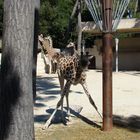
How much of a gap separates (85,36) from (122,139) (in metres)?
29.7

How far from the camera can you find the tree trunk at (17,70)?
5395mm

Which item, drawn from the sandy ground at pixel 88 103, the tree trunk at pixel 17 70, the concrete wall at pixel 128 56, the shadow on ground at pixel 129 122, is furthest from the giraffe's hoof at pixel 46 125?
the concrete wall at pixel 128 56

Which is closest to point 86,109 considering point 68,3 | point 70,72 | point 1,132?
point 70,72

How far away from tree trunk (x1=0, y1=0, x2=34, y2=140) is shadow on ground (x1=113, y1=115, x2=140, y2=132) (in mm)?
4269

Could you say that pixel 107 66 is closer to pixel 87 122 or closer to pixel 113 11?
pixel 113 11

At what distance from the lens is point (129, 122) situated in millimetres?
10039

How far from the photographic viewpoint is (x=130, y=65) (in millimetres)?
35750

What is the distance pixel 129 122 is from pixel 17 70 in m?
5.02

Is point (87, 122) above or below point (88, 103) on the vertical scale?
below

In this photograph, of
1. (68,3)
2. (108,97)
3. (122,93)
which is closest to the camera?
(108,97)

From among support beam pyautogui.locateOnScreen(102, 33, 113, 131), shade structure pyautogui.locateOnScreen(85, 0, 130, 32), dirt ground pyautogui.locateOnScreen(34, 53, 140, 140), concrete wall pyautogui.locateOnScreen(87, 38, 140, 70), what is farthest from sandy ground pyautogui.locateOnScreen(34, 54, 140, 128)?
concrete wall pyautogui.locateOnScreen(87, 38, 140, 70)

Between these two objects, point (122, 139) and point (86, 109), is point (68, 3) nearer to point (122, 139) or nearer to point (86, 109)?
point (86, 109)

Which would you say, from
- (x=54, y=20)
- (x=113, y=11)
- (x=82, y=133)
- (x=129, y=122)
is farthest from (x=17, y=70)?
(x=54, y=20)

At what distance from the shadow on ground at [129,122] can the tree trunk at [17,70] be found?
4269 millimetres
